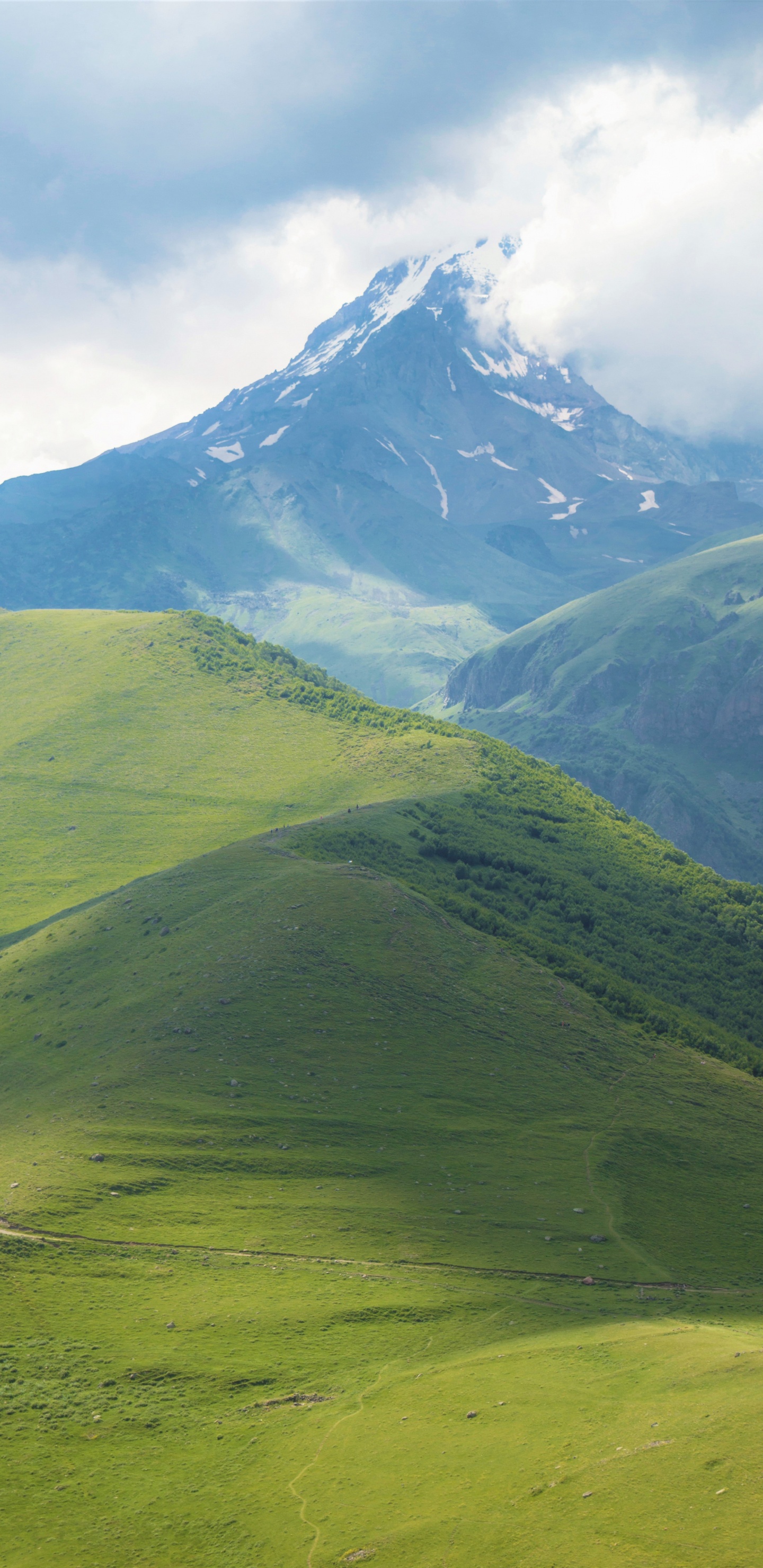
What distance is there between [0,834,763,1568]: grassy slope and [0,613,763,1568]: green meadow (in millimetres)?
135

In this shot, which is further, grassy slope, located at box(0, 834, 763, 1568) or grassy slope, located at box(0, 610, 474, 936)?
grassy slope, located at box(0, 610, 474, 936)

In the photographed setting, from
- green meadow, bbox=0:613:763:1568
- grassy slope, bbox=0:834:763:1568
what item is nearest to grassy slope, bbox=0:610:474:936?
green meadow, bbox=0:613:763:1568

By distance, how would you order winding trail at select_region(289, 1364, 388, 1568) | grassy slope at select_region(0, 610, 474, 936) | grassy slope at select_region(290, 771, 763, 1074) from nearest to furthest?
1. winding trail at select_region(289, 1364, 388, 1568)
2. grassy slope at select_region(290, 771, 763, 1074)
3. grassy slope at select_region(0, 610, 474, 936)

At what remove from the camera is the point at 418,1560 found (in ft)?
74.1

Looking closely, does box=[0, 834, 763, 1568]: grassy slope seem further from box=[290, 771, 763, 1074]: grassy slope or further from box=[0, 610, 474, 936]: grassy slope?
box=[0, 610, 474, 936]: grassy slope

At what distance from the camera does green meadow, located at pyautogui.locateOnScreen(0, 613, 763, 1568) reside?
24.8m

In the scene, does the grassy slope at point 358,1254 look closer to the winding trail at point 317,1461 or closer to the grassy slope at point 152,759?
the winding trail at point 317,1461

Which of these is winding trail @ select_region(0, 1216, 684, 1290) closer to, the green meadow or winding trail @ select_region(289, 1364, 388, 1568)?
the green meadow

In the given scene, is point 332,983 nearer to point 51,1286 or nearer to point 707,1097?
point 707,1097

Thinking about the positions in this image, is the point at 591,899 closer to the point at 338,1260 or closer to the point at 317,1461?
the point at 338,1260

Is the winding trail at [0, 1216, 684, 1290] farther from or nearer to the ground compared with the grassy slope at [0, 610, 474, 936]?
nearer to the ground

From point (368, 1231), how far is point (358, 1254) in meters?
1.88

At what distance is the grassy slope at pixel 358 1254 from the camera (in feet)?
81.0

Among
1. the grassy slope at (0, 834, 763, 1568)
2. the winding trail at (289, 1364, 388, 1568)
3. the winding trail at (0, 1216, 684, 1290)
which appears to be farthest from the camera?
the winding trail at (0, 1216, 684, 1290)
